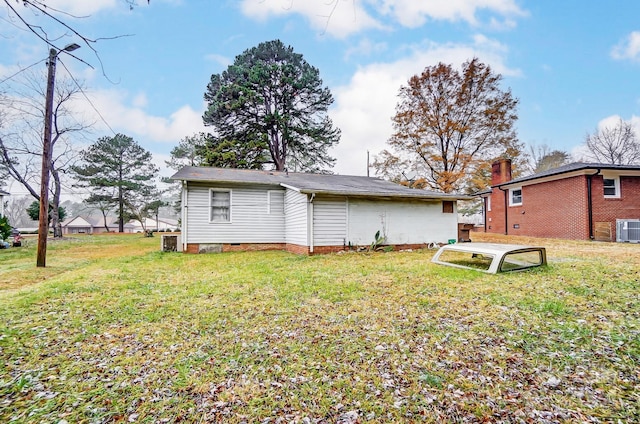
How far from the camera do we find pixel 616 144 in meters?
25.4

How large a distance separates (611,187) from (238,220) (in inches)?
637

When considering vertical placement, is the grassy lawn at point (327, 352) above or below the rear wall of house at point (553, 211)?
below

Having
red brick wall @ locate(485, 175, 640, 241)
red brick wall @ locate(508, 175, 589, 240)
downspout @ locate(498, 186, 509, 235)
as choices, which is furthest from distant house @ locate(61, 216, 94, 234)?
red brick wall @ locate(485, 175, 640, 241)

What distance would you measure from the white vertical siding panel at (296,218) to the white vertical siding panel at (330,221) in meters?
0.37

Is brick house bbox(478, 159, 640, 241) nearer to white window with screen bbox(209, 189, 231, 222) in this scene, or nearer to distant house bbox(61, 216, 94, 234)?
white window with screen bbox(209, 189, 231, 222)

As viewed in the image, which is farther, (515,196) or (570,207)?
(515,196)

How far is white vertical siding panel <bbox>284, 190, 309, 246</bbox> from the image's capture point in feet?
32.6

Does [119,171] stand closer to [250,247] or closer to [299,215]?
[250,247]

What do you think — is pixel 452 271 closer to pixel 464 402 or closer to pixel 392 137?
pixel 464 402

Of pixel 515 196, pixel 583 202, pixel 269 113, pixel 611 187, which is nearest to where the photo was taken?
pixel 583 202

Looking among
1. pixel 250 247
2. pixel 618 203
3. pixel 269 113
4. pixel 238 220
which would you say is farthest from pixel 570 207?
pixel 269 113

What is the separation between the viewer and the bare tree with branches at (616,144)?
80.7 feet

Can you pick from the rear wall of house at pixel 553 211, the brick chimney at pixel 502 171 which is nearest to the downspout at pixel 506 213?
the rear wall of house at pixel 553 211

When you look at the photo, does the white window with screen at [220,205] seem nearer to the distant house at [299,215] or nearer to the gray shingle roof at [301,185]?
the distant house at [299,215]
